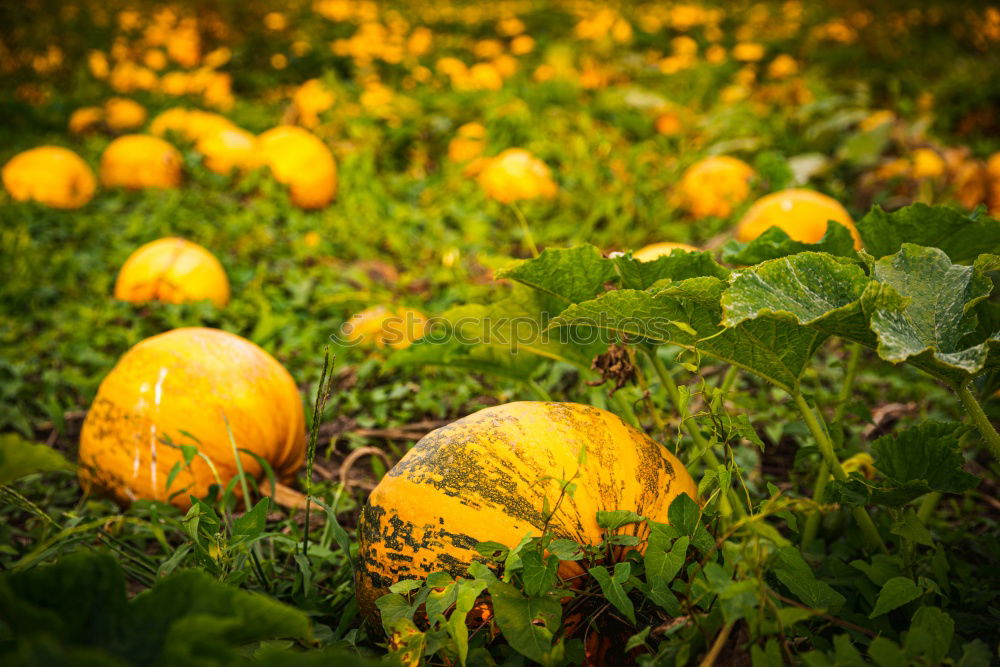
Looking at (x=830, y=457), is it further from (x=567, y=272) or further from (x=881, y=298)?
(x=567, y=272)

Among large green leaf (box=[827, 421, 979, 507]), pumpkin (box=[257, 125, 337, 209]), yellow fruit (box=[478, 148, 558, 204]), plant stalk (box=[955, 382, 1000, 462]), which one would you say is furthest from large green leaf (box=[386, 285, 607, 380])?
pumpkin (box=[257, 125, 337, 209])

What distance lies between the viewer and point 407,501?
1406mm

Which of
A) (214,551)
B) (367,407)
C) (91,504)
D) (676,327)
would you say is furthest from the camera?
(367,407)

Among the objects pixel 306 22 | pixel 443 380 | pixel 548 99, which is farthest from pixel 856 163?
pixel 306 22

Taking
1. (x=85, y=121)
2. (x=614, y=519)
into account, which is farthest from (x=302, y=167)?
(x=614, y=519)

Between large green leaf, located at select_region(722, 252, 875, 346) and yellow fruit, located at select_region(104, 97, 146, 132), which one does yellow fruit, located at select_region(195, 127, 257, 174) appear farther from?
large green leaf, located at select_region(722, 252, 875, 346)

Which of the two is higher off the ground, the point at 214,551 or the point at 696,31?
the point at 696,31

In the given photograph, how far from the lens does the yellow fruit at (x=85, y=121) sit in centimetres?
476

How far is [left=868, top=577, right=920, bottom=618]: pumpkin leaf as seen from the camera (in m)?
1.22

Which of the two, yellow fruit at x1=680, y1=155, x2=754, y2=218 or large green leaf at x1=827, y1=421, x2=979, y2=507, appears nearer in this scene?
large green leaf at x1=827, y1=421, x2=979, y2=507

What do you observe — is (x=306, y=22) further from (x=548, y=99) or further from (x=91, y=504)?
(x=91, y=504)

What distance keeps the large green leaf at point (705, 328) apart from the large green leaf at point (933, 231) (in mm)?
390

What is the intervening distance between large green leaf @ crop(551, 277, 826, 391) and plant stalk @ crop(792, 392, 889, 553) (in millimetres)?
56

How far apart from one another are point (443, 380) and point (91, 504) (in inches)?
46.5
